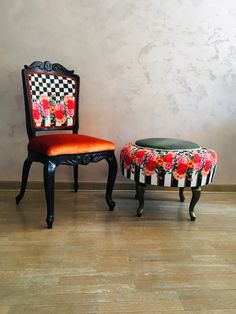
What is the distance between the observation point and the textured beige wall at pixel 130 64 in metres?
2.12

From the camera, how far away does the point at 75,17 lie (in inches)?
83.1

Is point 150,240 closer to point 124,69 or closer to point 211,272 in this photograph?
point 211,272

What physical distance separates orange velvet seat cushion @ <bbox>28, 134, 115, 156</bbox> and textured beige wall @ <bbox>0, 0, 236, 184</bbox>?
1.78 ft

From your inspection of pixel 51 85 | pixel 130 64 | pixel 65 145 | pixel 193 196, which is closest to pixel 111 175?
pixel 65 145

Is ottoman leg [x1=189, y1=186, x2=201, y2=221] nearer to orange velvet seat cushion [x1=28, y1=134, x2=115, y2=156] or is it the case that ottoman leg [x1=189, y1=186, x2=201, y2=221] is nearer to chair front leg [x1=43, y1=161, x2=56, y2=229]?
orange velvet seat cushion [x1=28, y1=134, x2=115, y2=156]

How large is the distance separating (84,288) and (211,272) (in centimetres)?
56

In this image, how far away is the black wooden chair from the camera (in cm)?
161

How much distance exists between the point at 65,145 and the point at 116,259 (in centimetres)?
68

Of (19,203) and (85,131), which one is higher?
(85,131)

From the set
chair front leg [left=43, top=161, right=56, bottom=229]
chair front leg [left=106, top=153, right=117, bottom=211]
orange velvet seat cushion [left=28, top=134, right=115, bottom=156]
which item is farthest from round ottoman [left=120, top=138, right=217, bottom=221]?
chair front leg [left=43, top=161, right=56, bottom=229]

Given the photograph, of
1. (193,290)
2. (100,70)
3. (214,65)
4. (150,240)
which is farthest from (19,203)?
(214,65)

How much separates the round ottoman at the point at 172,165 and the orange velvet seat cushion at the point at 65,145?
209 mm

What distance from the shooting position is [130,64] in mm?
2201

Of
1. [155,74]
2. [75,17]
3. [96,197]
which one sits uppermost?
[75,17]
